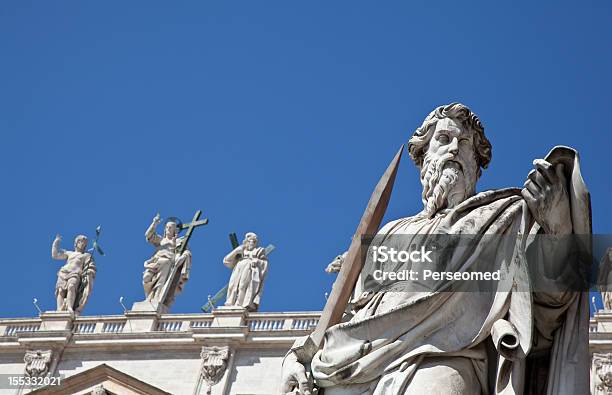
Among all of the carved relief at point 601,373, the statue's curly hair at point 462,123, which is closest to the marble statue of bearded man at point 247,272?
the carved relief at point 601,373

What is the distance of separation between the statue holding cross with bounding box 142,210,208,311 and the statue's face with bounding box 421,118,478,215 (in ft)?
66.7

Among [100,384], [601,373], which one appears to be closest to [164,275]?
[100,384]

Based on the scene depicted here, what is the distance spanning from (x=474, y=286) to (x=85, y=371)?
20.7 m

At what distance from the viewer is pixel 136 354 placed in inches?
955

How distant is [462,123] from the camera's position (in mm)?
4715

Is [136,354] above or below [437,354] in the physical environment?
above

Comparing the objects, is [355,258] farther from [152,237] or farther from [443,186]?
[152,237]

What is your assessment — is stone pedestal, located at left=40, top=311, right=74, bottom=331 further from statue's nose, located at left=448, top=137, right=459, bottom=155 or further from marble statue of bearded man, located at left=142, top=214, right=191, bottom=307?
statue's nose, located at left=448, top=137, right=459, bottom=155

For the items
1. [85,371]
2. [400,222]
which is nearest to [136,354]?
[85,371]

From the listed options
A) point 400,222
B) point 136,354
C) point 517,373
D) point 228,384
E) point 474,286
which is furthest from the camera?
point 136,354

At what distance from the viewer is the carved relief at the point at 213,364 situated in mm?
22734

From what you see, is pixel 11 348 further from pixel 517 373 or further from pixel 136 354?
pixel 517 373

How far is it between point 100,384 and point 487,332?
20.8 meters

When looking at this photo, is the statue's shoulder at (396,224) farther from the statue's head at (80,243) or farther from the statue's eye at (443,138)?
the statue's head at (80,243)
